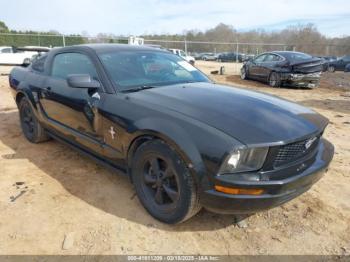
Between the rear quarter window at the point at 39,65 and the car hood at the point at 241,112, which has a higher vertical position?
the rear quarter window at the point at 39,65

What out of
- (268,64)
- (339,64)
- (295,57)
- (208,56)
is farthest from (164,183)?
(208,56)

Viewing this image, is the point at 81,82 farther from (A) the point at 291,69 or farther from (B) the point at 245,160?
(A) the point at 291,69

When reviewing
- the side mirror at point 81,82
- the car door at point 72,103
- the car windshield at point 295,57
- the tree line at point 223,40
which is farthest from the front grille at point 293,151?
the tree line at point 223,40

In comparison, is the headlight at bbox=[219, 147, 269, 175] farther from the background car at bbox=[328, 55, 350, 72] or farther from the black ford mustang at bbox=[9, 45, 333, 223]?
the background car at bbox=[328, 55, 350, 72]

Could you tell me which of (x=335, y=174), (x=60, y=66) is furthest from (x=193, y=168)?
(x=60, y=66)

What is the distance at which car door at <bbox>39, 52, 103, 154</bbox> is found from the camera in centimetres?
329

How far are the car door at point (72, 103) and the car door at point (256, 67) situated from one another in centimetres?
1014

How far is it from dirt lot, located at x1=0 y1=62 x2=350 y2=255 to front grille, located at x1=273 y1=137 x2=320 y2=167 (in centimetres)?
70

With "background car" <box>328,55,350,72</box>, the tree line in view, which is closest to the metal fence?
the tree line

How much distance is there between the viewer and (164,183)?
272 cm

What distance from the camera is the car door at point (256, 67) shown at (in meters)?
12.8

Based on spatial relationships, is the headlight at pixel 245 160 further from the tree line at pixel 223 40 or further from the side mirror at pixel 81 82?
the tree line at pixel 223 40

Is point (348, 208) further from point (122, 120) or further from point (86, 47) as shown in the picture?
point (86, 47)

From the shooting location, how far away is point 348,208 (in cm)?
309
